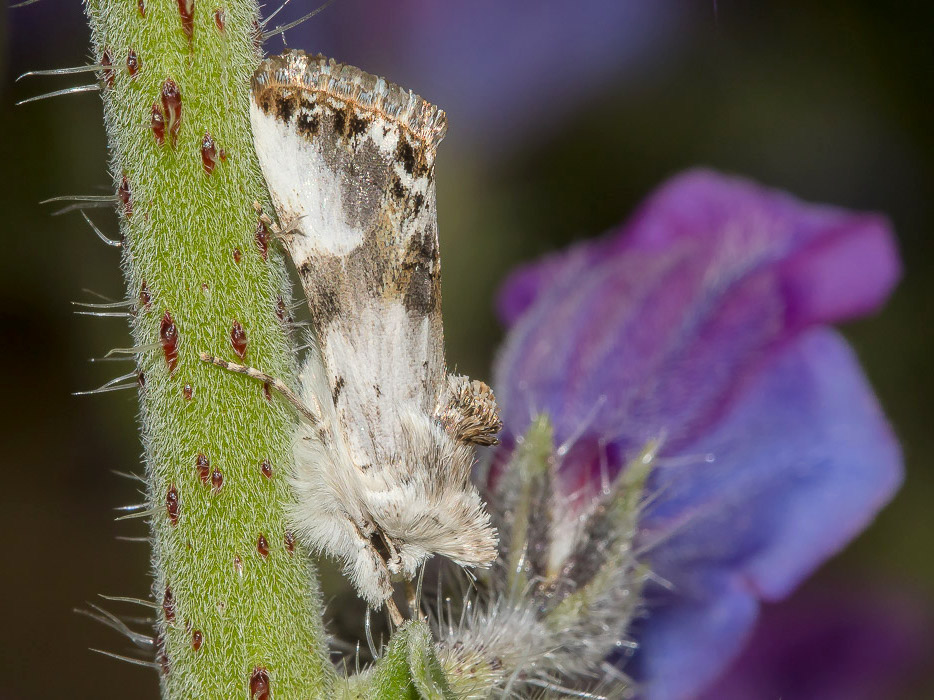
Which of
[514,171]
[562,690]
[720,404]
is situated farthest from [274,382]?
[514,171]

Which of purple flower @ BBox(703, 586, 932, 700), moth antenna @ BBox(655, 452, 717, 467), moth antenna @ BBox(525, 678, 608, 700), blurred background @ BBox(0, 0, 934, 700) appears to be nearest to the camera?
moth antenna @ BBox(525, 678, 608, 700)

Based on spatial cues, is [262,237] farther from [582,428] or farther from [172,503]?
[582,428]

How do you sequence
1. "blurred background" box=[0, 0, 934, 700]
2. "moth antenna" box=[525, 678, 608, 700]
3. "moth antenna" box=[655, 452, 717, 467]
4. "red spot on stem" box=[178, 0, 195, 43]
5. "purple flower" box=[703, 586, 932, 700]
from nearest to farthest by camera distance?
"red spot on stem" box=[178, 0, 195, 43], "moth antenna" box=[525, 678, 608, 700], "moth antenna" box=[655, 452, 717, 467], "purple flower" box=[703, 586, 932, 700], "blurred background" box=[0, 0, 934, 700]

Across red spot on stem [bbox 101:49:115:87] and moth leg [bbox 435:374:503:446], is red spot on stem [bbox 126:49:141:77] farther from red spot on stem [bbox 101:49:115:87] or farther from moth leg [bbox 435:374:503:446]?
moth leg [bbox 435:374:503:446]

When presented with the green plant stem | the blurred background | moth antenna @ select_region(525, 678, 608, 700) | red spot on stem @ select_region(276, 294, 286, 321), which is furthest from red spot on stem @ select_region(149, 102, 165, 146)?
the blurred background

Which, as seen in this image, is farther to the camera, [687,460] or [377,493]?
[687,460]

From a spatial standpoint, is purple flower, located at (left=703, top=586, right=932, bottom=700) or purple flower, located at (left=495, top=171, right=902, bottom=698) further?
purple flower, located at (left=703, top=586, right=932, bottom=700)
